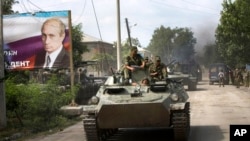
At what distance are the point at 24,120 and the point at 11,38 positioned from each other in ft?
13.4

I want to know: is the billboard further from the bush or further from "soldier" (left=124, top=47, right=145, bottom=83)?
"soldier" (left=124, top=47, right=145, bottom=83)

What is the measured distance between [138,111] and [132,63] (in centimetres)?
217

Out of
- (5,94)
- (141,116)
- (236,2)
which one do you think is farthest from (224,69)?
(141,116)

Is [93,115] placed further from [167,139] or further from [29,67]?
[29,67]

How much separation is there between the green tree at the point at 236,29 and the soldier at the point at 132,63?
25335mm

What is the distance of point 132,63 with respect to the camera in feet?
37.8

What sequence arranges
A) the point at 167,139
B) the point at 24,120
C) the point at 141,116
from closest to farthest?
the point at 141,116, the point at 167,139, the point at 24,120

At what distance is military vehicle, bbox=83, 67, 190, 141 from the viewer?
9.56 metres

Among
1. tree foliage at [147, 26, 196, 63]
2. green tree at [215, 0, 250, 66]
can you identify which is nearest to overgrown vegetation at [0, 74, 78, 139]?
green tree at [215, 0, 250, 66]

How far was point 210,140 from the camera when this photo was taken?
10086 mm

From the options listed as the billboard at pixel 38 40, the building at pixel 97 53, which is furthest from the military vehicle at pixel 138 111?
the building at pixel 97 53

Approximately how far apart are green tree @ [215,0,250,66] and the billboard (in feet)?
69.5

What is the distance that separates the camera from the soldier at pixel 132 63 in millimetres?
11289

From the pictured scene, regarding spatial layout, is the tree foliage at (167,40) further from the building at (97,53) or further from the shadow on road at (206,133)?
the shadow on road at (206,133)
